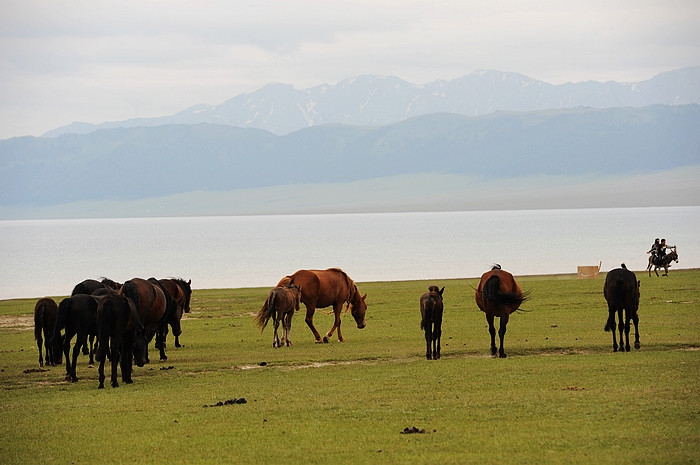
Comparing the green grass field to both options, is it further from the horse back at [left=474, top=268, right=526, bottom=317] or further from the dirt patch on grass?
the dirt patch on grass

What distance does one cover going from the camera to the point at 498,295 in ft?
75.3

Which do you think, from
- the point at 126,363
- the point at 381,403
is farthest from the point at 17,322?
the point at 381,403

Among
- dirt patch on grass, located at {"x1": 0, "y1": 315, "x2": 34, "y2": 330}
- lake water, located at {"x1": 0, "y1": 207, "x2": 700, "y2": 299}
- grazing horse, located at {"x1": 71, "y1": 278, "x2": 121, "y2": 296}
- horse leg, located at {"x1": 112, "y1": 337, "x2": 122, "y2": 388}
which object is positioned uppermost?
lake water, located at {"x1": 0, "y1": 207, "x2": 700, "y2": 299}

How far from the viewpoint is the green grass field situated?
43.9ft

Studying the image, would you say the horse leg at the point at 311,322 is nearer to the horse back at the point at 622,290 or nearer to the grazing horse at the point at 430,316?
the grazing horse at the point at 430,316

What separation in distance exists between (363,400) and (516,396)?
99.1 inches

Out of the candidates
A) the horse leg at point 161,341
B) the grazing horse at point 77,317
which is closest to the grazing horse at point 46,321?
the horse leg at point 161,341

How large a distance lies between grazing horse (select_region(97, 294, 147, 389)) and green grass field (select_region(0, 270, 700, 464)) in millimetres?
484

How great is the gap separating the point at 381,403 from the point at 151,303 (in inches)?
356

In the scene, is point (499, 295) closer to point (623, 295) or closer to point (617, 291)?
point (617, 291)

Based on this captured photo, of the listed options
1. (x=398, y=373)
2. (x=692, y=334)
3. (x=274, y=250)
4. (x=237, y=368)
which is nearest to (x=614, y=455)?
(x=398, y=373)

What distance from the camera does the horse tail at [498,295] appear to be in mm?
22922

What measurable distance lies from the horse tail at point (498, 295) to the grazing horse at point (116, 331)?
7.73 m

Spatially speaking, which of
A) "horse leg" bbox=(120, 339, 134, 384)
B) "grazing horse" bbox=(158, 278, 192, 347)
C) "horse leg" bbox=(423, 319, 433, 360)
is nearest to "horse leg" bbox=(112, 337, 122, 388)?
"horse leg" bbox=(120, 339, 134, 384)
